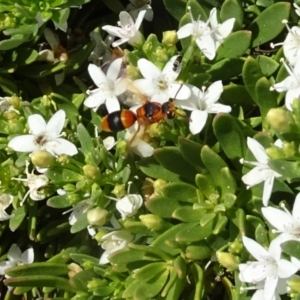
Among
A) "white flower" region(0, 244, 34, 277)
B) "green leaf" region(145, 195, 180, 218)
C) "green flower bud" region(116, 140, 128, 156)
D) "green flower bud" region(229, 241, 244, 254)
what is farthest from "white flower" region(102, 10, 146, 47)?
"white flower" region(0, 244, 34, 277)

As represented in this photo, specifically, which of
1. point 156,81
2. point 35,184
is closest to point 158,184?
point 156,81

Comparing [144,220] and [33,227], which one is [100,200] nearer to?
[144,220]

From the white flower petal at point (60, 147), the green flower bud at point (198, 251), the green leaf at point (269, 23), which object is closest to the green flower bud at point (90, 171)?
the white flower petal at point (60, 147)

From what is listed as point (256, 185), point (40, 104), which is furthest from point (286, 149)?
point (40, 104)

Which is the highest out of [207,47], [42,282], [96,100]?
[207,47]

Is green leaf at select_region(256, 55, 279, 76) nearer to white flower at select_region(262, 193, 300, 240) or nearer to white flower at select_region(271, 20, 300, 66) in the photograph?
white flower at select_region(271, 20, 300, 66)

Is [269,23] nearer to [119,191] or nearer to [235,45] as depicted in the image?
[235,45]
